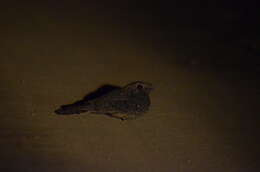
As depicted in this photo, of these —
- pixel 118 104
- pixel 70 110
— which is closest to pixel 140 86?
pixel 118 104

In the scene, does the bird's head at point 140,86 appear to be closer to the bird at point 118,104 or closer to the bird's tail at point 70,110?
the bird at point 118,104

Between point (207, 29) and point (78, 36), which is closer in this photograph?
point (78, 36)

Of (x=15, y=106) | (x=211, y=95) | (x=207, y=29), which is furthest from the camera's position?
(x=207, y=29)

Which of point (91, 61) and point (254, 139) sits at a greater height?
point (91, 61)

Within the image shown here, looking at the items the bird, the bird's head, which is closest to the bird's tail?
the bird

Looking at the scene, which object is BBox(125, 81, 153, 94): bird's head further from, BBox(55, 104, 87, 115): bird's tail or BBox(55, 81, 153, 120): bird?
BBox(55, 104, 87, 115): bird's tail

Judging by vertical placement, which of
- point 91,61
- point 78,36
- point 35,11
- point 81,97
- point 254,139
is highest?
point 35,11

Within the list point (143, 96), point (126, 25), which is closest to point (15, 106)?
point (143, 96)

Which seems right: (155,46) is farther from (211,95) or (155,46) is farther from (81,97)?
(81,97)
